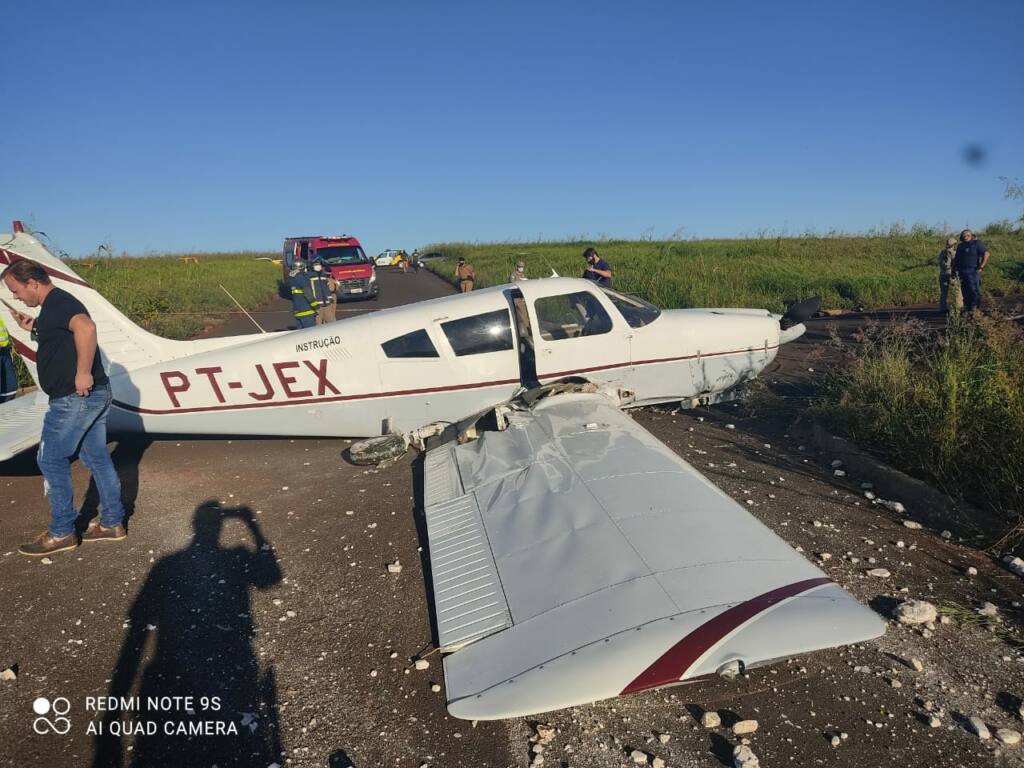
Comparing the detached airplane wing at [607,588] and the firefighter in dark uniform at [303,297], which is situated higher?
the firefighter in dark uniform at [303,297]

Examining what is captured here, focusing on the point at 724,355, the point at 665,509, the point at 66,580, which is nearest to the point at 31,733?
the point at 66,580

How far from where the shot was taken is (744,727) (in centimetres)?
266

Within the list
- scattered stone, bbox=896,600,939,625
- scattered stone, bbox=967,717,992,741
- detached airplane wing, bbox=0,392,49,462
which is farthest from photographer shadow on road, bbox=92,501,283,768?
scattered stone, bbox=896,600,939,625

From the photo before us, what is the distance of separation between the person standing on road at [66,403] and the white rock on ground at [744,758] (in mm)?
4434

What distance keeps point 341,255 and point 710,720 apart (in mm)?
25545

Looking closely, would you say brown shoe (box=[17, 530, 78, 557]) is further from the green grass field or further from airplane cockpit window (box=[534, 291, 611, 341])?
the green grass field

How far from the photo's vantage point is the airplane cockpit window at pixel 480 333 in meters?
6.21

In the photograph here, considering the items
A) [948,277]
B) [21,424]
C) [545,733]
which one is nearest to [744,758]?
[545,733]

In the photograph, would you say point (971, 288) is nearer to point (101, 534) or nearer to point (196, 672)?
point (196, 672)

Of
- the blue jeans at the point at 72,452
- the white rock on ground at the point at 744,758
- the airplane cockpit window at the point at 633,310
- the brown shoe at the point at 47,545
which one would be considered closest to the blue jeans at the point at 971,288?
the airplane cockpit window at the point at 633,310

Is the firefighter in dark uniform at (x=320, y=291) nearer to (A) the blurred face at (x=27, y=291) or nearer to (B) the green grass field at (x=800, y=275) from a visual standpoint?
(B) the green grass field at (x=800, y=275)

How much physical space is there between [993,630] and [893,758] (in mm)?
1253

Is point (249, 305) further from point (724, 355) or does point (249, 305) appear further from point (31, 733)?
point (31, 733)

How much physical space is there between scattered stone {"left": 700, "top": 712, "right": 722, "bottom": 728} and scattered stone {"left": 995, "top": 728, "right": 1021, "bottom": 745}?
111cm
